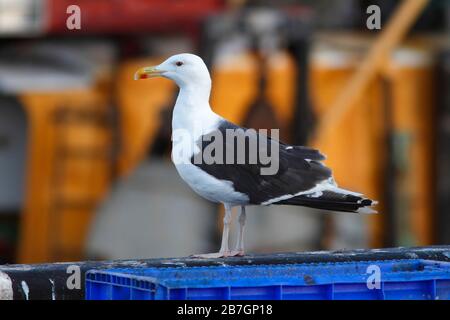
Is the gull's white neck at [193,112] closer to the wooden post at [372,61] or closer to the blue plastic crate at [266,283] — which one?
the blue plastic crate at [266,283]

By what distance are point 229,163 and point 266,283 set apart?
1.13 metres

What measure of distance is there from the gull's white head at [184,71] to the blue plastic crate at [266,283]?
1.01 meters

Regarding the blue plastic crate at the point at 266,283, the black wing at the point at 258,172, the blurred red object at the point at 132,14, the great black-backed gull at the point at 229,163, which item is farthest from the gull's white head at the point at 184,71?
the blurred red object at the point at 132,14

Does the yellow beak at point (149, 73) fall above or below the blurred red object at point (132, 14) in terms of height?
below

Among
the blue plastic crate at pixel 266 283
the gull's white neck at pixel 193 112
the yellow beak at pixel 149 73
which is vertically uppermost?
the yellow beak at pixel 149 73

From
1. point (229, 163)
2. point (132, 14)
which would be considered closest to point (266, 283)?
point (229, 163)

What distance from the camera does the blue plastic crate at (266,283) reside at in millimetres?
3537

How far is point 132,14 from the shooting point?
10977 mm

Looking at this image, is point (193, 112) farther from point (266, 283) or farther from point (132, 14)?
point (132, 14)

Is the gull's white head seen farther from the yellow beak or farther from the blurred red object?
the blurred red object

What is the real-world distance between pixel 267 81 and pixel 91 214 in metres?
2.23
